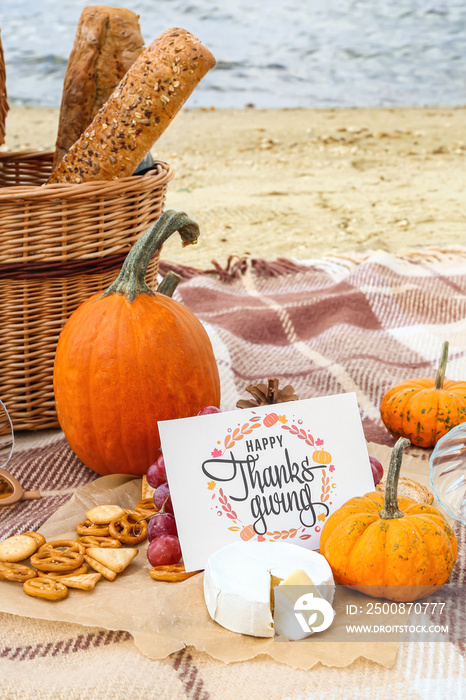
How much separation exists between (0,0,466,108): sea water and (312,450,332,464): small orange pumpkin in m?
7.52

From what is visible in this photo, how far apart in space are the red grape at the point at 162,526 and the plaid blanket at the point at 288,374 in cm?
17

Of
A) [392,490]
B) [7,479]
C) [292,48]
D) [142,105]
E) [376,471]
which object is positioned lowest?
[292,48]

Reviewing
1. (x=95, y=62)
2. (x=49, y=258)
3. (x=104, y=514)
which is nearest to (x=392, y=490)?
(x=104, y=514)

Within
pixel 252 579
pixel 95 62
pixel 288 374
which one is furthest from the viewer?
pixel 288 374

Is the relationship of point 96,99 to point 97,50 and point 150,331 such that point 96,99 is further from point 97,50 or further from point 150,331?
point 150,331

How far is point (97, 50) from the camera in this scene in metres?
1.54

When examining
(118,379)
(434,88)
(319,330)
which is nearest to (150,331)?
(118,379)

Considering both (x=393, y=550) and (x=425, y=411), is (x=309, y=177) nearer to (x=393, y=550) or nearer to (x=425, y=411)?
(x=425, y=411)

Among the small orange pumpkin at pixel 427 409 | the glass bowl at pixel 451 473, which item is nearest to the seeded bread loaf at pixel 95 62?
the small orange pumpkin at pixel 427 409

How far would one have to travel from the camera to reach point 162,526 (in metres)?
1.04

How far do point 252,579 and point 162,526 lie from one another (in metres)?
0.24

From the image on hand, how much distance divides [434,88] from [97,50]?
309 inches

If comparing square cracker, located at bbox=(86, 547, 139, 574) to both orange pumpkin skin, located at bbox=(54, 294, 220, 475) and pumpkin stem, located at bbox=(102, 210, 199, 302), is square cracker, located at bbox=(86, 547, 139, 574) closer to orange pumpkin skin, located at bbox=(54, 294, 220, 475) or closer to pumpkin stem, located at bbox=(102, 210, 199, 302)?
orange pumpkin skin, located at bbox=(54, 294, 220, 475)

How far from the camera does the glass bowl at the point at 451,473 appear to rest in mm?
1079
